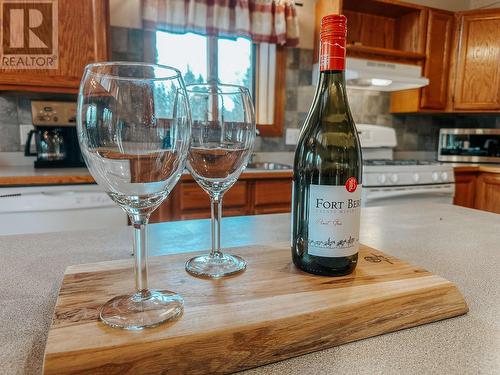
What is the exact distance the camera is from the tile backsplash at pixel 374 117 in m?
2.79

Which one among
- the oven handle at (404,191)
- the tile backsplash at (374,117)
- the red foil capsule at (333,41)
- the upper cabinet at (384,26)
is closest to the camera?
the red foil capsule at (333,41)

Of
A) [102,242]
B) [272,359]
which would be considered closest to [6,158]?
[102,242]

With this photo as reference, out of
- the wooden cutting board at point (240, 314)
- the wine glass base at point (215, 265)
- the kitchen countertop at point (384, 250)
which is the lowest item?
the kitchen countertop at point (384, 250)

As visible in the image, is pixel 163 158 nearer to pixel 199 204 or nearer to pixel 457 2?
pixel 199 204

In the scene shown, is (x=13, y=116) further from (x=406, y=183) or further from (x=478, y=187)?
(x=478, y=187)

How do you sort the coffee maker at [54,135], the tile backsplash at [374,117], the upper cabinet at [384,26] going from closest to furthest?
1. the coffee maker at [54,135]
2. the upper cabinet at [384,26]
3. the tile backsplash at [374,117]

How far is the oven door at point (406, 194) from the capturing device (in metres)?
2.43

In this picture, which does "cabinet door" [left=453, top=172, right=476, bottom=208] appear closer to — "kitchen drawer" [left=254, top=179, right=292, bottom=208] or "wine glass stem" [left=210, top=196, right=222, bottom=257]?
"kitchen drawer" [left=254, top=179, right=292, bottom=208]

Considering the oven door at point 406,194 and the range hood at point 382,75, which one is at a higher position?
the range hood at point 382,75

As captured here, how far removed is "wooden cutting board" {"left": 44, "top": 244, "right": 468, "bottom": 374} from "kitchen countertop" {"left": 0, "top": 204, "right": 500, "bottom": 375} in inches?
0.7

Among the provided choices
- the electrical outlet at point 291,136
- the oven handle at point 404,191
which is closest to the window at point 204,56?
the electrical outlet at point 291,136

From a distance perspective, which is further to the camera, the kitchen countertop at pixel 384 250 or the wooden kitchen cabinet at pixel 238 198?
the wooden kitchen cabinet at pixel 238 198

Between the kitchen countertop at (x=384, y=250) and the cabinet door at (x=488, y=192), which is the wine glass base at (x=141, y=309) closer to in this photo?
the kitchen countertop at (x=384, y=250)

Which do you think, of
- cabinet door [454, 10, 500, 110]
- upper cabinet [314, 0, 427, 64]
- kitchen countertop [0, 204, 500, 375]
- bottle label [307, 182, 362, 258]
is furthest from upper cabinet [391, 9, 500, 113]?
bottle label [307, 182, 362, 258]
